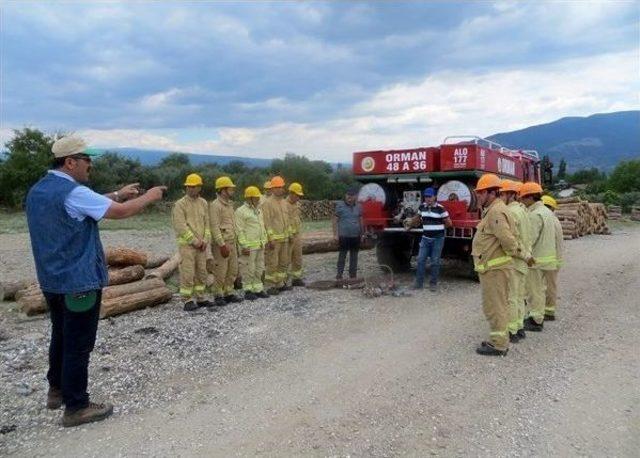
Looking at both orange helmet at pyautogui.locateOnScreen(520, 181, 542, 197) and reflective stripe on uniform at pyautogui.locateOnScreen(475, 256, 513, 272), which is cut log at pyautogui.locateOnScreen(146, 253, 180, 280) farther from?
orange helmet at pyautogui.locateOnScreen(520, 181, 542, 197)

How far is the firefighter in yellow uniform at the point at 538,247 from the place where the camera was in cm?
681

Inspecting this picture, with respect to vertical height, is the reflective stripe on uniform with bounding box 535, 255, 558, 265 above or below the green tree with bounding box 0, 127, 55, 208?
below

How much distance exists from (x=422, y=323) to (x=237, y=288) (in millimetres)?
3891

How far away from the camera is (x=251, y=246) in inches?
343

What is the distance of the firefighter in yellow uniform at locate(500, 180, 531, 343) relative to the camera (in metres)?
6.11

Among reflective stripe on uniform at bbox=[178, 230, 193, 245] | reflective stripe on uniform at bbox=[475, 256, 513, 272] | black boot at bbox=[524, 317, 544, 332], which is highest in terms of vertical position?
reflective stripe on uniform at bbox=[178, 230, 193, 245]

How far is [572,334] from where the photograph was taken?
6516mm

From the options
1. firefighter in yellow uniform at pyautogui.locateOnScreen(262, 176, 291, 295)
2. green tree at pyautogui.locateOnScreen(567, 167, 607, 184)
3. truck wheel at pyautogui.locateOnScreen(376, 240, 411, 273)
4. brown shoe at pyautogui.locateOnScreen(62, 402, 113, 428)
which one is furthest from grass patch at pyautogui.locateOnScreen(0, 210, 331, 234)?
green tree at pyautogui.locateOnScreen(567, 167, 607, 184)

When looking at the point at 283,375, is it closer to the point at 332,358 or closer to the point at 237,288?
the point at 332,358

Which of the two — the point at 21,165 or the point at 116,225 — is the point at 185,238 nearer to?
the point at 116,225

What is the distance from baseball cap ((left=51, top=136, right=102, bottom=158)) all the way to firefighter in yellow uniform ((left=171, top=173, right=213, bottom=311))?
149 inches

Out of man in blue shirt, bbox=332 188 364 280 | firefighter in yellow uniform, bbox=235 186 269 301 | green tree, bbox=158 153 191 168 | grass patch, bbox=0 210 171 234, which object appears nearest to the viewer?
firefighter in yellow uniform, bbox=235 186 269 301

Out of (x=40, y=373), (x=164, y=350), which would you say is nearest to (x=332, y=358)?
(x=164, y=350)

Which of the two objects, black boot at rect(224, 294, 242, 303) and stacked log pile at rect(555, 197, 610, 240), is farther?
stacked log pile at rect(555, 197, 610, 240)
